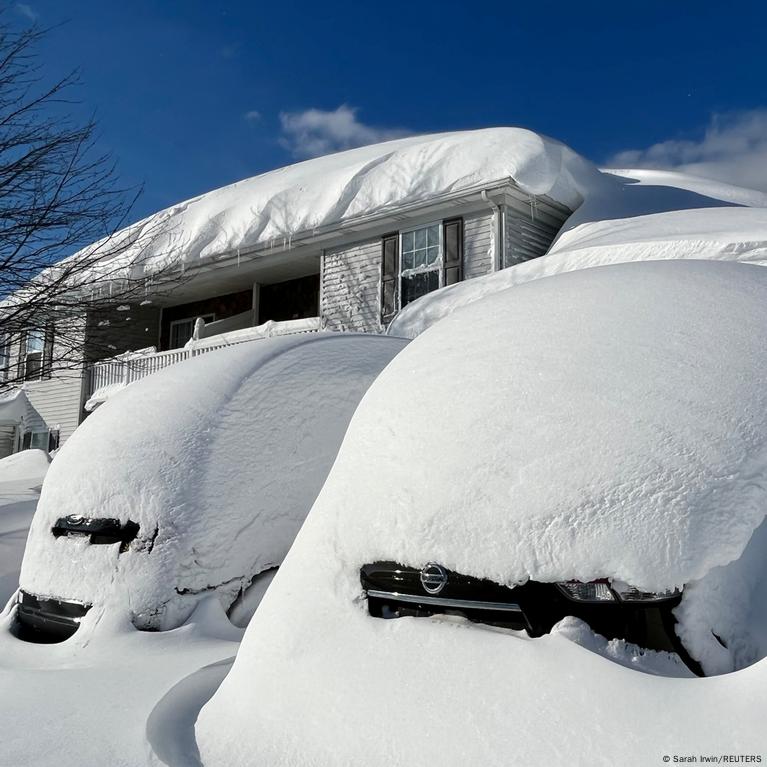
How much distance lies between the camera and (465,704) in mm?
1642

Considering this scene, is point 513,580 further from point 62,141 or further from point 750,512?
point 62,141

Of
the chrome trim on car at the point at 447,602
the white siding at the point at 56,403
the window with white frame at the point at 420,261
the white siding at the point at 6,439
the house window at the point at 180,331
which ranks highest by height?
the window with white frame at the point at 420,261

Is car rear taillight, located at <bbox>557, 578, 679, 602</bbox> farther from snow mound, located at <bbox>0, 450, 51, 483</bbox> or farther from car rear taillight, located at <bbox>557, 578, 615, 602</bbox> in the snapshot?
snow mound, located at <bbox>0, 450, 51, 483</bbox>

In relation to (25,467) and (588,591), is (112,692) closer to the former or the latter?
(588,591)

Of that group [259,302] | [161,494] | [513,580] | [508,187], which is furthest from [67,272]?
[259,302]

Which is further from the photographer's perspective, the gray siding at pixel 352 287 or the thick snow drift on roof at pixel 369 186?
the gray siding at pixel 352 287

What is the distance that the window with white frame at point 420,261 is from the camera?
12.5 metres

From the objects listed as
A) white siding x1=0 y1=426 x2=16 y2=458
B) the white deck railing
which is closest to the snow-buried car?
the white deck railing

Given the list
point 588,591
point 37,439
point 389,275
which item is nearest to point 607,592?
point 588,591

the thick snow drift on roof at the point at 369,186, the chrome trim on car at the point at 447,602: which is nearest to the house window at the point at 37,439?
the thick snow drift on roof at the point at 369,186

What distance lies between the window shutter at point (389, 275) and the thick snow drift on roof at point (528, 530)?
10641mm

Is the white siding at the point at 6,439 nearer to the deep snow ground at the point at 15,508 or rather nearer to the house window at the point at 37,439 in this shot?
the house window at the point at 37,439

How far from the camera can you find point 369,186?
12898 millimetres

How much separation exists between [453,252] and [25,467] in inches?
276
